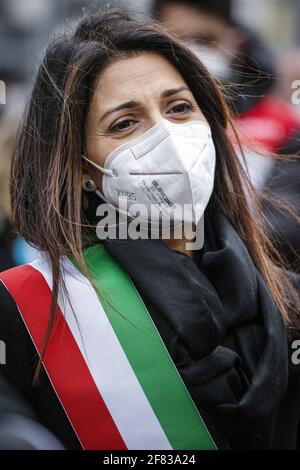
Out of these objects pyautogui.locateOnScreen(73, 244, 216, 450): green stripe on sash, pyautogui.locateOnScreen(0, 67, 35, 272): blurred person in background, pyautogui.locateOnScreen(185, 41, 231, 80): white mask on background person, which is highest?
pyautogui.locateOnScreen(185, 41, 231, 80): white mask on background person

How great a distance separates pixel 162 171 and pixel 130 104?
0.21 meters

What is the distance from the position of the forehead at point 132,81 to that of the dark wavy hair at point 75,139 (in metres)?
0.03

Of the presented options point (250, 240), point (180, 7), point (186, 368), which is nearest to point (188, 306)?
point (186, 368)

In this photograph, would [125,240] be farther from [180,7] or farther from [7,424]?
[180,7]

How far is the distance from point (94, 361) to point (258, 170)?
119 centimetres

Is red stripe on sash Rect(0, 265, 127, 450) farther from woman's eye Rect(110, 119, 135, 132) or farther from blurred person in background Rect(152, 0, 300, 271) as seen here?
blurred person in background Rect(152, 0, 300, 271)

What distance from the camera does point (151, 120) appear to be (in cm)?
249

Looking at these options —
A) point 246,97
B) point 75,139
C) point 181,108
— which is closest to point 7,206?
point 246,97

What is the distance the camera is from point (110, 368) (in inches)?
95.3

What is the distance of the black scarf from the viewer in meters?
2.34

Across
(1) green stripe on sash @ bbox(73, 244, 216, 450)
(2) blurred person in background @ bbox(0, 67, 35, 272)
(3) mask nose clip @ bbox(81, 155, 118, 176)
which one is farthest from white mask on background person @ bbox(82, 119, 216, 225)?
(2) blurred person in background @ bbox(0, 67, 35, 272)

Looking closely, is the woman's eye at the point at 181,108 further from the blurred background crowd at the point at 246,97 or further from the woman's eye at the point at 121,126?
the blurred background crowd at the point at 246,97
